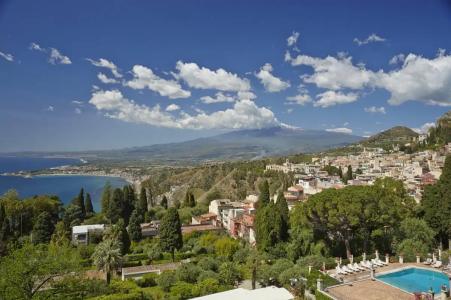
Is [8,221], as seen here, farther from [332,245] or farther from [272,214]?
[332,245]

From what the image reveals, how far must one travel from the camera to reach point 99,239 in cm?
3112

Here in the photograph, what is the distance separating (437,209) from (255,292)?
51.0 feet

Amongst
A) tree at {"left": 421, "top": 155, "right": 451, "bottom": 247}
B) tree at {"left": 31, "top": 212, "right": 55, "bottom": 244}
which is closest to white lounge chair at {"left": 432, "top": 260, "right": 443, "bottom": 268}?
tree at {"left": 421, "top": 155, "right": 451, "bottom": 247}

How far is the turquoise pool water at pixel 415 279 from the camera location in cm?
1487

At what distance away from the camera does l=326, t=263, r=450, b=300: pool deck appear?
13.1 meters

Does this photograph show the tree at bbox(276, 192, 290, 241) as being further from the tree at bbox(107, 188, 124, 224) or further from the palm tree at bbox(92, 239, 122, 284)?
the tree at bbox(107, 188, 124, 224)

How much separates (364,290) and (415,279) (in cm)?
384

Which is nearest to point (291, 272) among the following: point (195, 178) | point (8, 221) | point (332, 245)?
point (332, 245)

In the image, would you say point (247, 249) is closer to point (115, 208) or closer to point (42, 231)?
point (42, 231)

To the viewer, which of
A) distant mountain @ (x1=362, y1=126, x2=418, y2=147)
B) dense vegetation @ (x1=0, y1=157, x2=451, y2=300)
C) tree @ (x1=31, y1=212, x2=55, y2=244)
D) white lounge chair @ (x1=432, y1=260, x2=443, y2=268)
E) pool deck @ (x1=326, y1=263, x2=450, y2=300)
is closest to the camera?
pool deck @ (x1=326, y1=263, x2=450, y2=300)

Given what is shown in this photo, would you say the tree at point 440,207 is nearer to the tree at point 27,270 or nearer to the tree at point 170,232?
the tree at point 170,232

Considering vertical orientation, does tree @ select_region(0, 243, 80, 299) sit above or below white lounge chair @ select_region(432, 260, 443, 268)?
above

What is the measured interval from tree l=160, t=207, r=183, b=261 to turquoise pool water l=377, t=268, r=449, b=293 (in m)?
14.2

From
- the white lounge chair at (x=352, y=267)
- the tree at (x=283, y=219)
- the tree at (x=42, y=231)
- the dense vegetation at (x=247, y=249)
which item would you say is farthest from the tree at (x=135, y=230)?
the white lounge chair at (x=352, y=267)
